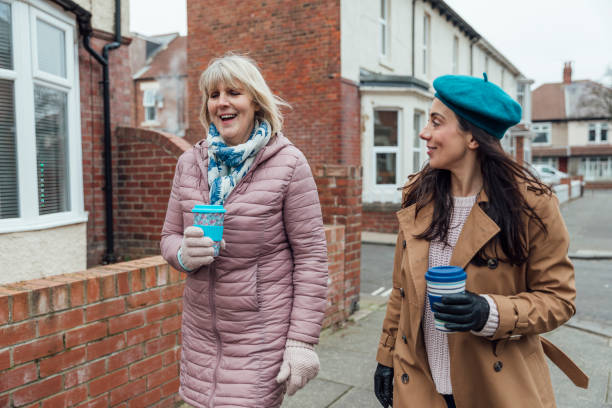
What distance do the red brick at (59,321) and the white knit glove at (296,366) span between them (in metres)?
1.29

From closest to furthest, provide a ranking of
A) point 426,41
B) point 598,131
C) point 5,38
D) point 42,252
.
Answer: point 5,38, point 42,252, point 426,41, point 598,131

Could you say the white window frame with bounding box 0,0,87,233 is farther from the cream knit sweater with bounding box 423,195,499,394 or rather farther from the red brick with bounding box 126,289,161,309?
the cream knit sweater with bounding box 423,195,499,394

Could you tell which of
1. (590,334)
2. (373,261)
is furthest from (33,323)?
(373,261)

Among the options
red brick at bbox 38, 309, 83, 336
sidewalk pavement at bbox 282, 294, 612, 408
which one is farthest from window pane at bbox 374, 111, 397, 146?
red brick at bbox 38, 309, 83, 336

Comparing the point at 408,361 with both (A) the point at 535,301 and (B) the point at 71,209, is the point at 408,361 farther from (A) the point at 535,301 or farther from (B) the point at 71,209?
(B) the point at 71,209

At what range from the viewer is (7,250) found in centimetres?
496

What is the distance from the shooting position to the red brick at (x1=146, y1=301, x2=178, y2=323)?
3.29 metres

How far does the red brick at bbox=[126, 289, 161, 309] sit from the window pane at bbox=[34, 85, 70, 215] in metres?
2.86

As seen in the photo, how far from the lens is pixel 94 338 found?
114 inches

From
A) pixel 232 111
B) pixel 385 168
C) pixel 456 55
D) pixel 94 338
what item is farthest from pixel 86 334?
pixel 456 55

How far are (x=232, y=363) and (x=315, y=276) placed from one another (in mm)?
481

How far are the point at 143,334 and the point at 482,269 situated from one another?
220cm

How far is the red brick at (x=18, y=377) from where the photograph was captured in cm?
245

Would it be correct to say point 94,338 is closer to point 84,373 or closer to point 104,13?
point 84,373
